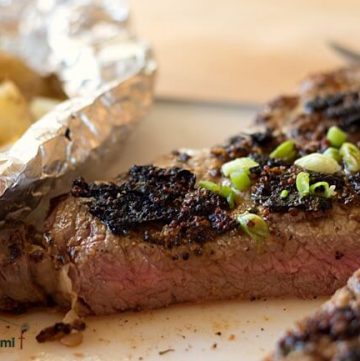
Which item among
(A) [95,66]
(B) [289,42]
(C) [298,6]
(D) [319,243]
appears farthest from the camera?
(C) [298,6]

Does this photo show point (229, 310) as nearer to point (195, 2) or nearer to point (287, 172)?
point (287, 172)

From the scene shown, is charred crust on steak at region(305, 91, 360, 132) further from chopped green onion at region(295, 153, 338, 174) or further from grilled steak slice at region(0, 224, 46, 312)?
grilled steak slice at region(0, 224, 46, 312)

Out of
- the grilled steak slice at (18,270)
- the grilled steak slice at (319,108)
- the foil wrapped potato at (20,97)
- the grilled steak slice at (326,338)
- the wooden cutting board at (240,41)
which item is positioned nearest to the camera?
the grilled steak slice at (326,338)

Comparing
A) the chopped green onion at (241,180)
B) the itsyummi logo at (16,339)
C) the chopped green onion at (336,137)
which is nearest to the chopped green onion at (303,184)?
the chopped green onion at (241,180)

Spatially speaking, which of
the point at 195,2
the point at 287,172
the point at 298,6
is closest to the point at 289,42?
the point at 298,6

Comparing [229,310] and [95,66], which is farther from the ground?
[95,66]

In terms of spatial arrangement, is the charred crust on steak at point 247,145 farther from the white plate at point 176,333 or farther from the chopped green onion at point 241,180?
the white plate at point 176,333

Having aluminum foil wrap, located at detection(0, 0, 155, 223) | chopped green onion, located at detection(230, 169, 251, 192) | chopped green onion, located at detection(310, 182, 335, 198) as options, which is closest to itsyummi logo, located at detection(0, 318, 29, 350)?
aluminum foil wrap, located at detection(0, 0, 155, 223)

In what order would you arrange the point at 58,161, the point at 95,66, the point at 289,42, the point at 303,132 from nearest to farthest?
1. the point at 58,161
2. the point at 303,132
3. the point at 95,66
4. the point at 289,42
